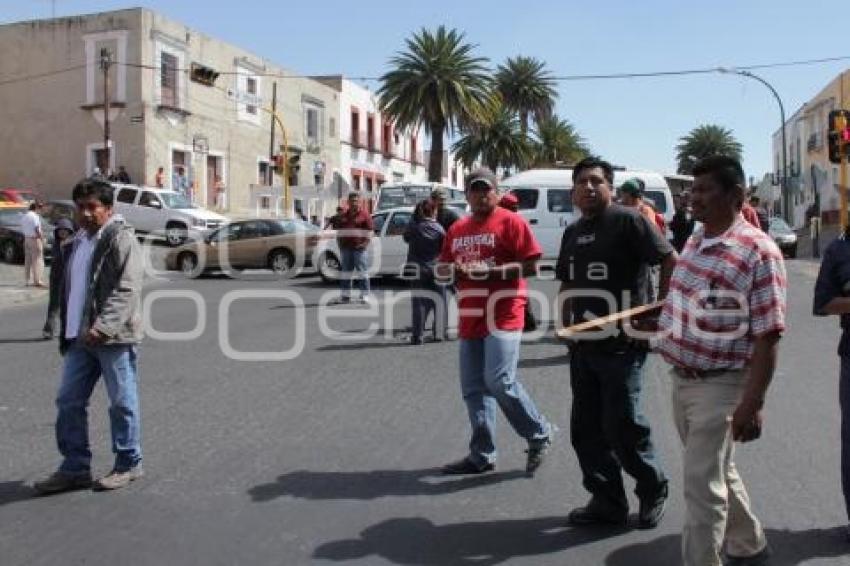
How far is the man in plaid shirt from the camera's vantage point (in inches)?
142

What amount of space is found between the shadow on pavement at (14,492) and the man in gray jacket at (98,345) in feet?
0.24

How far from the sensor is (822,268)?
4.54 meters

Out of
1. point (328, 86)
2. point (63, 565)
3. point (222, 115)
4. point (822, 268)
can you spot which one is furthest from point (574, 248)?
point (328, 86)

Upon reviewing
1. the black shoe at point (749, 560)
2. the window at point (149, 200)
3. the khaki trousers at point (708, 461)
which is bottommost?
the black shoe at point (749, 560)

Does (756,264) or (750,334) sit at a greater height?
(756,264)

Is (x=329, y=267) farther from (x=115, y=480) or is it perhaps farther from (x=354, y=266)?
(x=115, y=480)

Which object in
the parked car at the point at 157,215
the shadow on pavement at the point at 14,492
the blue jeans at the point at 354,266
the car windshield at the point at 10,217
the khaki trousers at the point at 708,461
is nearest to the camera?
the khaki trousers at the point at 708,461

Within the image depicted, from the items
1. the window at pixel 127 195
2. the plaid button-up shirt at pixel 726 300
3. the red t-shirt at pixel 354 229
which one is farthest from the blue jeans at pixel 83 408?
the window at pixel 127 195

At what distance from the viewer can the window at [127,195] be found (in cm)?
2958

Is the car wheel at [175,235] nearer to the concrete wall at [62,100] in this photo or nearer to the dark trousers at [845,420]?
the concrete wall at [62,100]

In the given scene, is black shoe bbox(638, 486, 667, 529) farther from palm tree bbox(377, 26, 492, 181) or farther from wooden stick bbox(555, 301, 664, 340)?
palm tree bbox(377, 26, 492, 181)

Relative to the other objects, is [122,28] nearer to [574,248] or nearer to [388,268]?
[388,268]

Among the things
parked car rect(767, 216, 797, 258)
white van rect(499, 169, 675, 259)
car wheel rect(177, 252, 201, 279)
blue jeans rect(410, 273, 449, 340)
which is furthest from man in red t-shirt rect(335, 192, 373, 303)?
parked car rect(767, 216, 797, 258)

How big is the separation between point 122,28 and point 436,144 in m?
17.1
